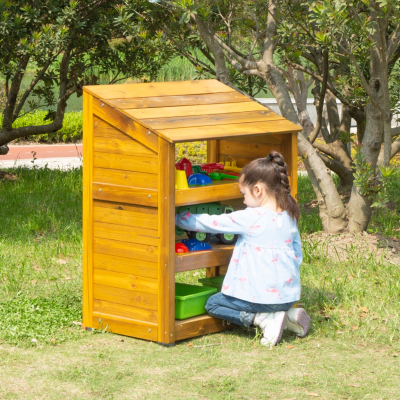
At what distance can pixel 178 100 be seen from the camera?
174 inches

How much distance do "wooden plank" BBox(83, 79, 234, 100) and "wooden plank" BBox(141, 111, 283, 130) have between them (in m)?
0.26

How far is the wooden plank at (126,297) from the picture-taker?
13.5 ft

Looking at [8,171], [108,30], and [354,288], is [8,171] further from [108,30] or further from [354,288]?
[354,288]

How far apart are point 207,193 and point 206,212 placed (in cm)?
26

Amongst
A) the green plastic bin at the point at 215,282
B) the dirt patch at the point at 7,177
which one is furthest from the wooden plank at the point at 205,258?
the dirt patch at the point at 7,177

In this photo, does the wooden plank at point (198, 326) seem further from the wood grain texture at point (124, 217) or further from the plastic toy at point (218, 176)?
the plastic toy at point (218, 176)

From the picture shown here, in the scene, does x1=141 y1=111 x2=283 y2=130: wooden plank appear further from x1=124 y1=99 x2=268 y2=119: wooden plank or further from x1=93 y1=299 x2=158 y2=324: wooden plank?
x1=93 y1=299 x2=158 y2=324: wooden plank

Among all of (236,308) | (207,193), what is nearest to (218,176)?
(207,193)

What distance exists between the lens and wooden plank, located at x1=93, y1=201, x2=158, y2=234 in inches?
160

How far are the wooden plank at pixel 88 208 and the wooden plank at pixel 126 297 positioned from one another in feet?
0.24

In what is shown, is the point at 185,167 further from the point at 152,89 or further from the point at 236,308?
the point at 236,308

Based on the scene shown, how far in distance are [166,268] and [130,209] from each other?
43 cm

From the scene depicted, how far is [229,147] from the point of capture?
522cm

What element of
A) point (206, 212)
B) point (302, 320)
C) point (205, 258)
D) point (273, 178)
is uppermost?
point (273, 178)
